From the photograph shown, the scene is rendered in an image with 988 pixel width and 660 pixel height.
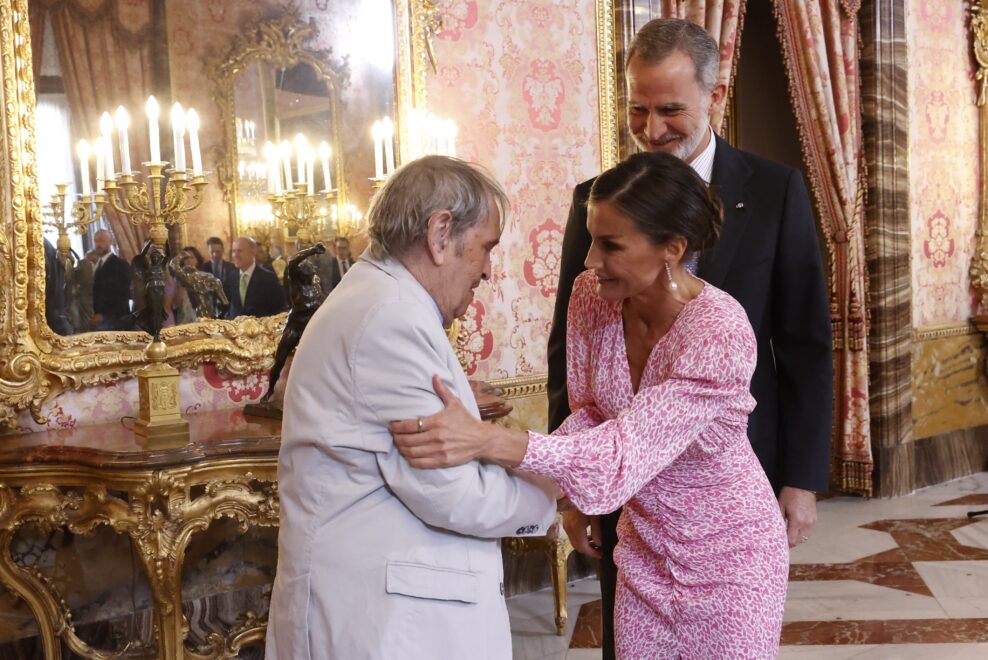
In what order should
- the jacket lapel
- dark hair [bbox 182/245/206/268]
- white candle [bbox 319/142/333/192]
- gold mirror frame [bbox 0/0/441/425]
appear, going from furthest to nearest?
white candle [bbox 319/142/333/192]
dark hair [bbox 182/245/206/268]
gold mirror frame [bbox 0/0/441/425]
the jacket lapel

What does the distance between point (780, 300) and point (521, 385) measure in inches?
88.9

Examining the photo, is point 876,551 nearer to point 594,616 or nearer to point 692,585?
point 594,616

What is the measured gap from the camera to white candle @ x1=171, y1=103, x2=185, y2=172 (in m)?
3.11

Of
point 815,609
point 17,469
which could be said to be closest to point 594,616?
point 815,609

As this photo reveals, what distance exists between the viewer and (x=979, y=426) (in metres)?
6.78

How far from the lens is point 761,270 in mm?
2170

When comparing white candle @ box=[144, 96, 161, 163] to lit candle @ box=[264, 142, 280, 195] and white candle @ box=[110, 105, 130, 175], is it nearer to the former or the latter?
white candle @ box=[110, 105, 130, 175]

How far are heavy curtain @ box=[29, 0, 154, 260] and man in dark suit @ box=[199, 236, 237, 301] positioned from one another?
0.23 m

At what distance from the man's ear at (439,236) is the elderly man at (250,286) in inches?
78.8

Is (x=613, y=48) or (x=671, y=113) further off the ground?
(x=613, y=48)

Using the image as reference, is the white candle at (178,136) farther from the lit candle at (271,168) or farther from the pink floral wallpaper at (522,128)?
the pink floral wallpaper at (522,128)

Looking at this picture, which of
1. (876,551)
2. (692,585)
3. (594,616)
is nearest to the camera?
(692,585)

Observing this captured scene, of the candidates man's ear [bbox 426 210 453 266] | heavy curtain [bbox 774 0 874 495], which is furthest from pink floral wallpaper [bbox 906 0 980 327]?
man's ear [bbox 426 210 453 266]

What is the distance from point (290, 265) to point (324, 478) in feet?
5.49
